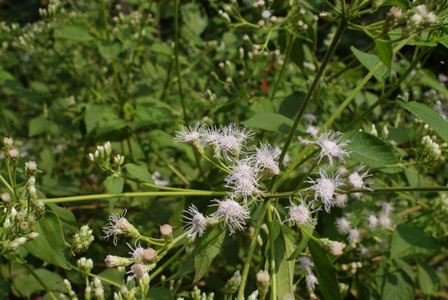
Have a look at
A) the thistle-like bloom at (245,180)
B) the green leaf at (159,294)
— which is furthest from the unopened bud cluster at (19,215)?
the thistle-like bloom at (245,180)

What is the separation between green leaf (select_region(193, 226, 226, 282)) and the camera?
1.12 metres

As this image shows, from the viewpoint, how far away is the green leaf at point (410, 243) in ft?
5.60

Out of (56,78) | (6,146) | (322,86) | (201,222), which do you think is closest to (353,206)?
(322,86)

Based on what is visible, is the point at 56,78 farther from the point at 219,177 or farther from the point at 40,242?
the point at 40,242

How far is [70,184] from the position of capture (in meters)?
2.38

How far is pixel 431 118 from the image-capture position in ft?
3.89

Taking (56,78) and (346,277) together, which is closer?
(346,277)

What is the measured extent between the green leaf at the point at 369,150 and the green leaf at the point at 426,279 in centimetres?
93

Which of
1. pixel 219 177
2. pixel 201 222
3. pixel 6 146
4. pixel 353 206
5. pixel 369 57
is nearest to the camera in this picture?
pixel 201 222

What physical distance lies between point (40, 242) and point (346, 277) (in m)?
1.32

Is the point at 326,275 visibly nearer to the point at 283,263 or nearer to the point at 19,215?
the point at 283,263

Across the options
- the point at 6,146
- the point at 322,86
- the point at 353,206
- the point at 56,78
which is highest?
the point at 6,146

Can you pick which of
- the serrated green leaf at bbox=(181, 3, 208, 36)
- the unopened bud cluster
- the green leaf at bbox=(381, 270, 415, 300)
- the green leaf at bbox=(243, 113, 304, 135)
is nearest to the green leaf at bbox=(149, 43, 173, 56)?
the serrated green leaf at bbox=(181, 3, 208, 36)

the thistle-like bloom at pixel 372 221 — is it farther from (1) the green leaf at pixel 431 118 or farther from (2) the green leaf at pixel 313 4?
(2) the green leaf at pixel 313 4
